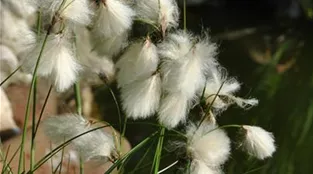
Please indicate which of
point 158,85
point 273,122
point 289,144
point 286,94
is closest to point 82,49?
point 158,85

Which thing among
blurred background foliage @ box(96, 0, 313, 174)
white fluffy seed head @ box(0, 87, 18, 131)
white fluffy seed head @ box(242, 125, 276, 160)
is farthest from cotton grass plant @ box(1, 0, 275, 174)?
white fluffy seed head @ box(0, 87, 18, 131)

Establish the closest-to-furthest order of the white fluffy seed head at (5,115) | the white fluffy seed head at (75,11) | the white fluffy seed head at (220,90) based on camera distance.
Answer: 1. the white fluffy seed head at (75,11)
2. the white fluffy seed head at (220,90)
3. the white fluffy seed head at (5,115)

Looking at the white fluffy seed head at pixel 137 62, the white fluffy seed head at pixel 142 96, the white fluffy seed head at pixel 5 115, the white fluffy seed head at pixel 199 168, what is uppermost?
the white fluffy seed head at pixel 137 62

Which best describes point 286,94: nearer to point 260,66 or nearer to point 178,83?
point 260,66

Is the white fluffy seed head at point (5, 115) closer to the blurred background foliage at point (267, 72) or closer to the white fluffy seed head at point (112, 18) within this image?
the blurred background foliage at point (267, 72)

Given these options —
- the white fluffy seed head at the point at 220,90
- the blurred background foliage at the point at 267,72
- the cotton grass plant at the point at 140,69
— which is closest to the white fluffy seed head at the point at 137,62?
the cotton grass plant at the point at 140,69

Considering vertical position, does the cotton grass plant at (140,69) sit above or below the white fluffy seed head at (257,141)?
above

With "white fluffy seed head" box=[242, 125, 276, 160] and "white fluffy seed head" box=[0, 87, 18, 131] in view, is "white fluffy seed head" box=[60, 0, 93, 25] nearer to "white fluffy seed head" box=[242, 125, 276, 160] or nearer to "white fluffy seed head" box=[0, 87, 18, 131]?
"white fluffy seed head" box=[242, 125, 276, 160]
